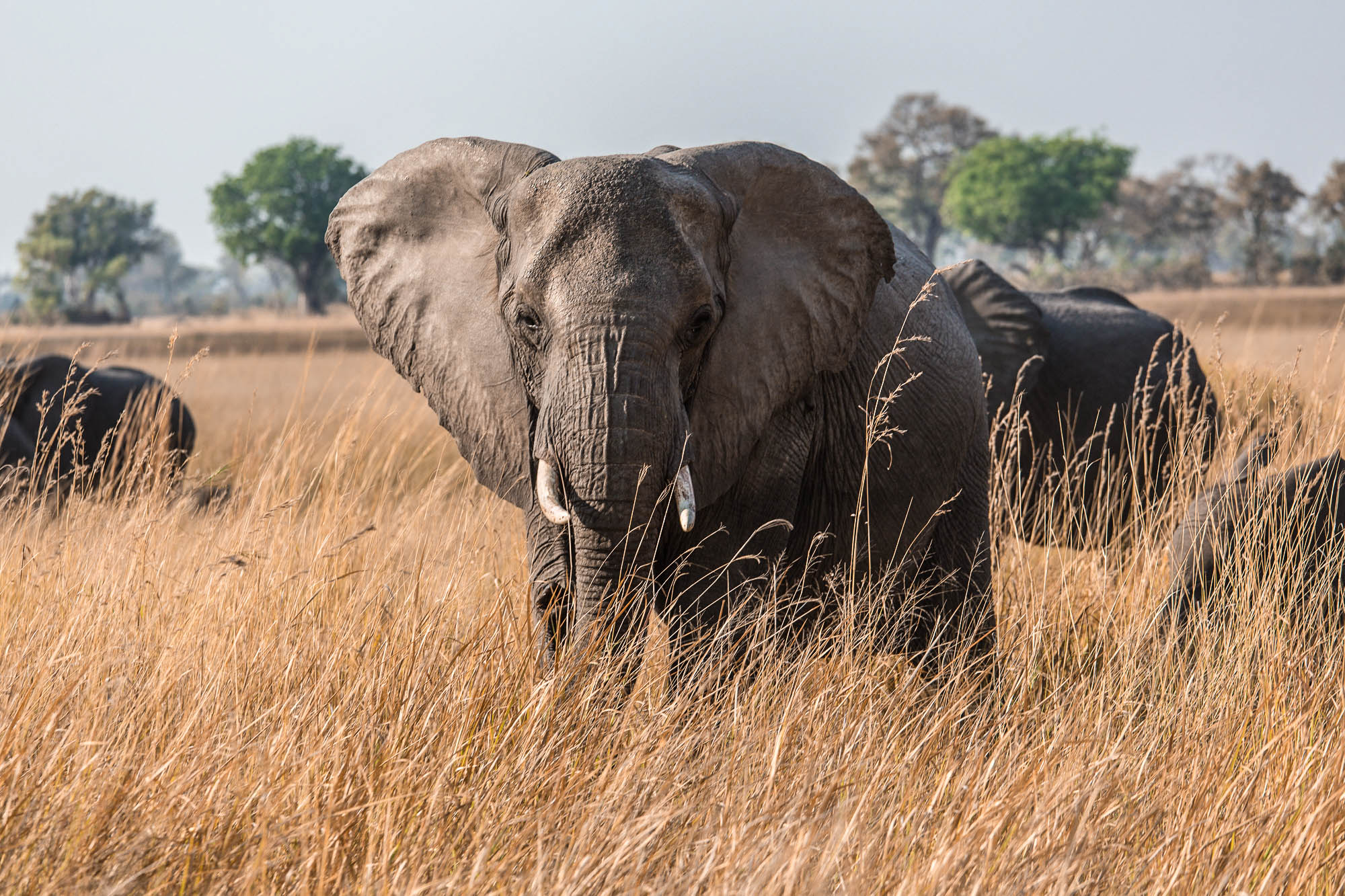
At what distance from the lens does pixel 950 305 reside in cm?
421

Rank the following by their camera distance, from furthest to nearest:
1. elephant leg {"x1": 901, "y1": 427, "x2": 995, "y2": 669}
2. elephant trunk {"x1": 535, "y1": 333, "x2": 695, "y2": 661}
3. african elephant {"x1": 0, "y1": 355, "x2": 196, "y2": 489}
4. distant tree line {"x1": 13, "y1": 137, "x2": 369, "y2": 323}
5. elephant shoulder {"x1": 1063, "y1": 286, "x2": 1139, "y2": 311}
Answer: distant tree line {"x1": 13, "y1": 137, "x2": 369, "y2": 323}, elephant shoulder {"x1": 1063, "y1": 286, "x2": 1139, "y2": 311}, african elephant {"x1": 0, "y1": 355, "x2": 196, "y2": 489}, elephant leg {"x1": 901, "y1": 427, "x2": 995, "y2": 669}, elephant trunk {"x1": 535, "y1": 333, "x2": 695, "y2": 661}

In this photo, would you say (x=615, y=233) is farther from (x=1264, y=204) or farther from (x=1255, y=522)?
(x=1264, y=204)

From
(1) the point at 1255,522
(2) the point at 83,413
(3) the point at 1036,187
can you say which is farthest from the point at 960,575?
(3) the point at 1036,187

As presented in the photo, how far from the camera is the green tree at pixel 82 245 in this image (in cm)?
6531

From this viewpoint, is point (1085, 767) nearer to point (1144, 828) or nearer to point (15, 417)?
point (1144, 828)

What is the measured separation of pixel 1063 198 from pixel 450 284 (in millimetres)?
61968

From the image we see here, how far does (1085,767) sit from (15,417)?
275 inches

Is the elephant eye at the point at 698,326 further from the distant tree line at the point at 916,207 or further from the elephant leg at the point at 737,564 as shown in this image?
the distant tree line at the point at 916,207

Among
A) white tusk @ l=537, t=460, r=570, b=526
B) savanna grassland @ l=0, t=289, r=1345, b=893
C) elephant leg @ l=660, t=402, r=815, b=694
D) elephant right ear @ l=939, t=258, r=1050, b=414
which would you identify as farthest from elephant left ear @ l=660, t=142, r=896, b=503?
elephant right ear @ l=939, t=258, r=1050, b=414

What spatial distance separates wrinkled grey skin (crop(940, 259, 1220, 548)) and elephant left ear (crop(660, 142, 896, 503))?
317 centimetres

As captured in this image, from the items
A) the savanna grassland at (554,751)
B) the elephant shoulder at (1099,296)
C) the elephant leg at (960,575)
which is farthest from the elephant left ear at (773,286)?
the elephant shoulder at (1099,296)

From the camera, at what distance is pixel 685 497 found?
9.33 feet

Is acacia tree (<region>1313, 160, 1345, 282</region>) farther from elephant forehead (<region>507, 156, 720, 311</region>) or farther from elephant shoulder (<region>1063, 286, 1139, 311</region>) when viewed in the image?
elephant forehead (<region>507, 156, 720, 311</region>)

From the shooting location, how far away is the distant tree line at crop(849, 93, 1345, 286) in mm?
45875
